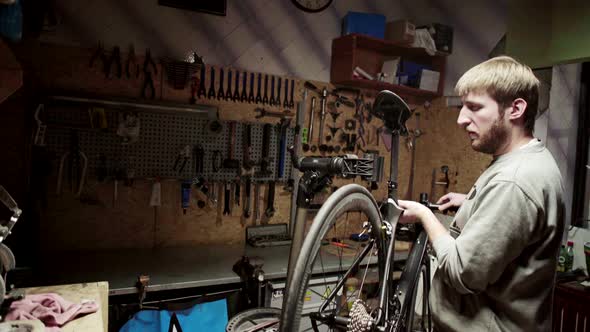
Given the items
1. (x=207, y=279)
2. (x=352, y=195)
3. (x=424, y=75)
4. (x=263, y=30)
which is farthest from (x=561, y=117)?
(x=207, y=279)

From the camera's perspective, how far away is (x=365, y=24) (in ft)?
10.00

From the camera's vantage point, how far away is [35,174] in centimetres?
219

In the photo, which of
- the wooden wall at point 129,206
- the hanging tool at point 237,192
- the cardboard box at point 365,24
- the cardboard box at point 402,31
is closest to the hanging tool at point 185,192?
the wooden wall at point 129,206

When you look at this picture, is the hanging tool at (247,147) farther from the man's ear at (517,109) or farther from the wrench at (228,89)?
the man's ear at (517,109)

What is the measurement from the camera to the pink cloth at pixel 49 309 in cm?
135

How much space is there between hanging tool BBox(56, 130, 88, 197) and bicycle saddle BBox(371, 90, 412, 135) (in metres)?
1.70

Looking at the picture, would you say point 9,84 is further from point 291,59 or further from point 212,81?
point 291,59

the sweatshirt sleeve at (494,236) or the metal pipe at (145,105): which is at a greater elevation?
the metal pipe at (145,105)

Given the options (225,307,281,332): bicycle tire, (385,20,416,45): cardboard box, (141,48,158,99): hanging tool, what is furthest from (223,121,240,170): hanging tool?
(385,20,416,45): cardboard box

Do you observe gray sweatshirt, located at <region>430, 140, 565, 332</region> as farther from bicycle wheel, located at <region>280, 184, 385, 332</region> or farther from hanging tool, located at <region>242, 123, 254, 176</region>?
hanging tool, located at <region>242, 123, 254, 176</region>

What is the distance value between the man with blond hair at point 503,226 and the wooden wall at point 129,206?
1731 millimetres

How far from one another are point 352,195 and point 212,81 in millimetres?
1659

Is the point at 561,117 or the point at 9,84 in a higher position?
the point at 561,117

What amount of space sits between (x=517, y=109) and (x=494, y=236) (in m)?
0.40
